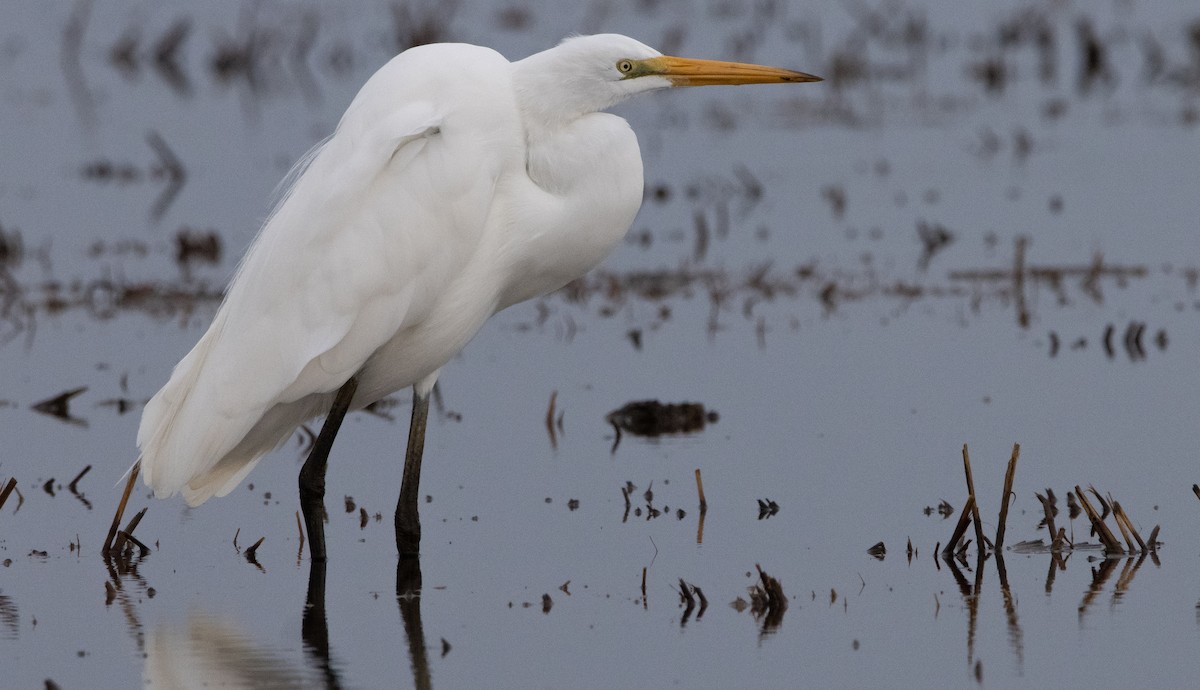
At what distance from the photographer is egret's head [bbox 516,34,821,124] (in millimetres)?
5238

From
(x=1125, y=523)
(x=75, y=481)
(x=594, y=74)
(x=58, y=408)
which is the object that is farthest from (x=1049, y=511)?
(x=58, y=408)

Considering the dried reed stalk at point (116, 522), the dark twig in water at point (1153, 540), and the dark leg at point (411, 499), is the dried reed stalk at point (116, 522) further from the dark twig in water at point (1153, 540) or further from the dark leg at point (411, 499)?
the dark twig in water at point (1153, 540)

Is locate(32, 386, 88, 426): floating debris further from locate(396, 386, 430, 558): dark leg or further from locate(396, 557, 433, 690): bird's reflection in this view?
locate(396, 557, 433, 690): bird's reflection

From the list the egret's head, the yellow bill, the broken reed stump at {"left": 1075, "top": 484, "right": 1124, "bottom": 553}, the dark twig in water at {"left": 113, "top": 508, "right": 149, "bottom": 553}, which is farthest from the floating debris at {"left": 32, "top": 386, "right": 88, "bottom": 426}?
the broken reed stump at {"left": 1075, "top": 484, "right": 1124, "bottom": 553}

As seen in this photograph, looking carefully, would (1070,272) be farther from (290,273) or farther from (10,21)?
(10,21)

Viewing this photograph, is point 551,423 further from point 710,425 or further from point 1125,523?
point 1125,523

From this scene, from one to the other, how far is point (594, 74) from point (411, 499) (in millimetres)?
1280

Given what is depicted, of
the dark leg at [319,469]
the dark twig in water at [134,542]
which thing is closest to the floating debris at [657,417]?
the dark leg at [319,469]

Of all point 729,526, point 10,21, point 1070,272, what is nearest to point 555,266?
point 729,526

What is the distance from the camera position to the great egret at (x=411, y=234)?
5105mm

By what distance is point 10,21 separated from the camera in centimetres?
2167

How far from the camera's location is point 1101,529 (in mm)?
4961

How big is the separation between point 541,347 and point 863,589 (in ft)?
11.6

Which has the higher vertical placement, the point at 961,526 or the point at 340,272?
the point at 340,272
